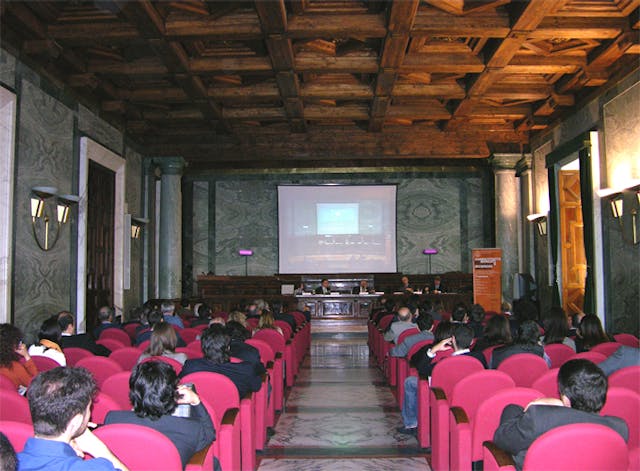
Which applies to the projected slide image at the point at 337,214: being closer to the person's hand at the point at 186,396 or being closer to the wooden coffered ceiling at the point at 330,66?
the wooden coffered ceiling at the point at 330,66

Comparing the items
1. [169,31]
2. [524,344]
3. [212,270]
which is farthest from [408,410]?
[212,270]

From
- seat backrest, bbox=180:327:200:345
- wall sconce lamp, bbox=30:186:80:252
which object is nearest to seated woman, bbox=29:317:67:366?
seat backrest, bbox=180:327:200:345

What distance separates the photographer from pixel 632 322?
8852 mm

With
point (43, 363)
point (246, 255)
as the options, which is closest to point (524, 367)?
point (43, 363)

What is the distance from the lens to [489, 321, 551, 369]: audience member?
15.3ft

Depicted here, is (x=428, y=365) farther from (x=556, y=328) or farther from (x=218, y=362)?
(x=218, y=362)

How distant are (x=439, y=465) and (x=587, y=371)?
6.07 ft

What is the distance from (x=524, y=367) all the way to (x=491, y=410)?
115cm

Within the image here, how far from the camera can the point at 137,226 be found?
13078 millimetres

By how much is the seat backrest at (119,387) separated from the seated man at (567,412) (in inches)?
88.5

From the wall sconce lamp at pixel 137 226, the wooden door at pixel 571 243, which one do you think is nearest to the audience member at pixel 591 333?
the wooden door at pixel 571 243

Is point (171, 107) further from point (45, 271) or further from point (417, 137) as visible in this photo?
point (417, 137)

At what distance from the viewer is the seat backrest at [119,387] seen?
375cm

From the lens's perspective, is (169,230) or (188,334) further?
(169,230)
